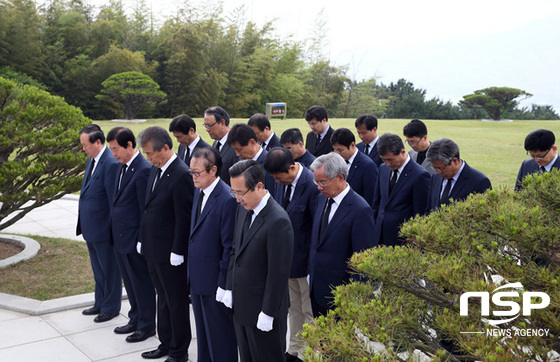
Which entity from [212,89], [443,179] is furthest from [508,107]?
[443,179]

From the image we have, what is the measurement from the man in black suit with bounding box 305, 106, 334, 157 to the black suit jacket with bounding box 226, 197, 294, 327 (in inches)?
119

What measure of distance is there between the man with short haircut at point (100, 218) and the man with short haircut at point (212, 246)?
1.48 m

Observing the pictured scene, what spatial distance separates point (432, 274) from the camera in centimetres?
177

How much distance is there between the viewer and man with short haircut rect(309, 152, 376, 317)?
11.2ft

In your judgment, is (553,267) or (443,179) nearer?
(553,267)

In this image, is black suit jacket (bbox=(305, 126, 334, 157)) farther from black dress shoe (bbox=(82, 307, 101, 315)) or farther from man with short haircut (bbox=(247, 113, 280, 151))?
black dress shoe (bbox=(82, 307, 101, 315))

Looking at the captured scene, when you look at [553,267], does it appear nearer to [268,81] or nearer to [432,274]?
[432,274]

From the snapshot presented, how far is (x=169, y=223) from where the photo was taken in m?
4.20

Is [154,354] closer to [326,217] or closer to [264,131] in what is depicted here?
[326,217]

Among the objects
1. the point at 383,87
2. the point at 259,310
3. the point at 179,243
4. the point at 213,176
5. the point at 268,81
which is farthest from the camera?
the point at 383,87

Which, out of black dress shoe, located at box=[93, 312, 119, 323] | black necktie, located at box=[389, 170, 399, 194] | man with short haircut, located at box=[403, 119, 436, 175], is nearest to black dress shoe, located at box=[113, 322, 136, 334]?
black dress shoe, located at box=[93, 312, 119, 323]

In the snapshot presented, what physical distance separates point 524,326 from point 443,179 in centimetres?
295

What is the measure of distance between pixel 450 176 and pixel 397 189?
1.63 ft

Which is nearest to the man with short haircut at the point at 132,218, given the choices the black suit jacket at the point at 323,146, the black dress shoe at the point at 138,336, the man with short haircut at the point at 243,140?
the black dress shoe at the point at 138,336
